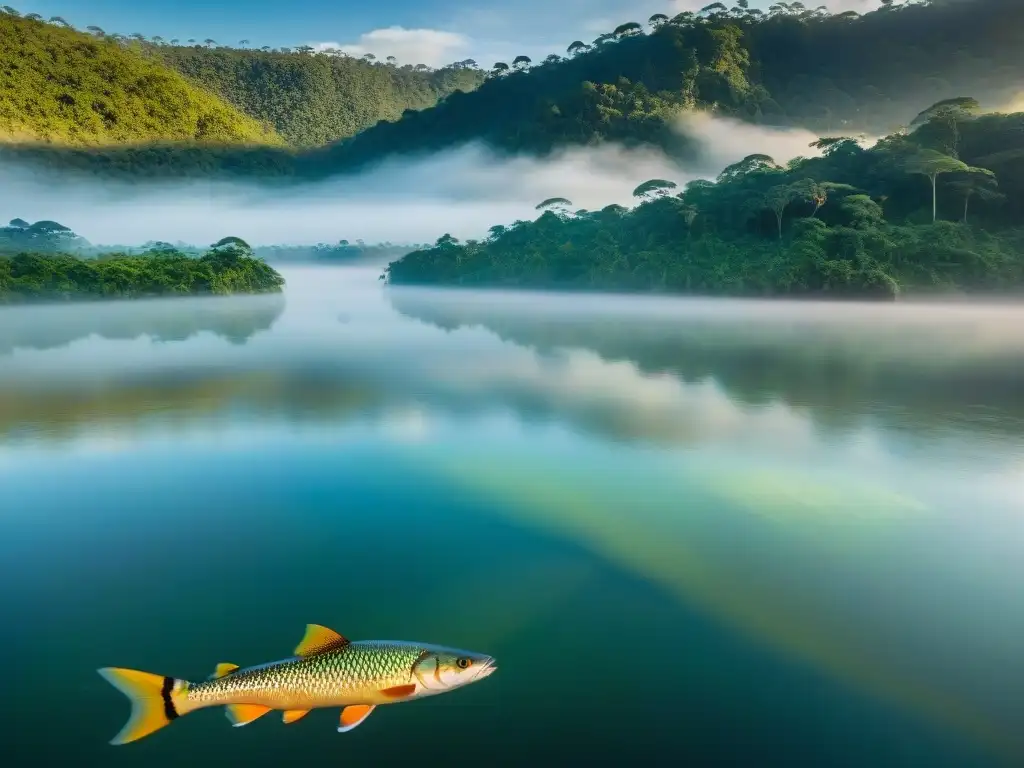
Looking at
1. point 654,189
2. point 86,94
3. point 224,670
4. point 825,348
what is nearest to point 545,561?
point 224,670

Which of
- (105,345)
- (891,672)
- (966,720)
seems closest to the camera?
(966,720)

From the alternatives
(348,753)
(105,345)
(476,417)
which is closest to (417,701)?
(348,753)

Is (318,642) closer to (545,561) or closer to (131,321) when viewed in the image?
(545,561)

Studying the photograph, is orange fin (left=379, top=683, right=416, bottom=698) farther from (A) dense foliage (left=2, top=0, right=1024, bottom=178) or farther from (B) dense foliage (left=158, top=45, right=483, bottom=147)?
(B) dense foliage (left=158, top=45, right=483, bottom=147)

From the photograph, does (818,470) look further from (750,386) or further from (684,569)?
(750,386)

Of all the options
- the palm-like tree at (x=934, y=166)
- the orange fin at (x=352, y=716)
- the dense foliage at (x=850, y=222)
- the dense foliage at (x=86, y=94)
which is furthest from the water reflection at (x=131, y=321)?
the dense foliage at (x=86, y=94)

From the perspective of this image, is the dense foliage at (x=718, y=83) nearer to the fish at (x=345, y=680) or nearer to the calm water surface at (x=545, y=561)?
the calm water surface at (x=545, y=561)
